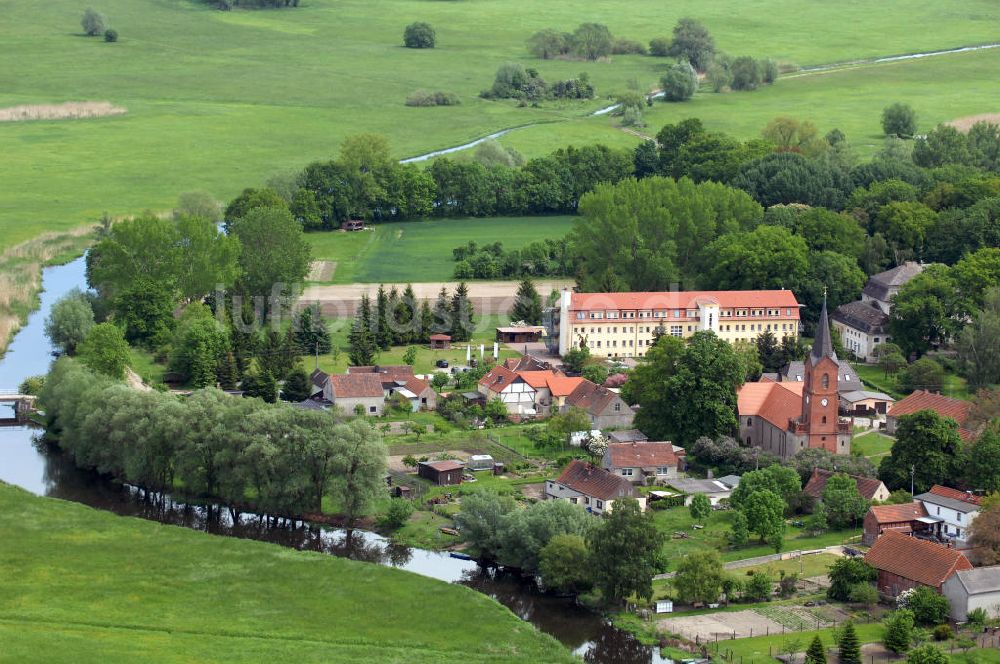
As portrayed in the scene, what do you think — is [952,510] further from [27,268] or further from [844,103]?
[844,103]

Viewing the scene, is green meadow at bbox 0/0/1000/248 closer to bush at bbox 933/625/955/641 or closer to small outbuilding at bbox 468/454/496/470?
small outbuilding at bbox 468/454/496/470

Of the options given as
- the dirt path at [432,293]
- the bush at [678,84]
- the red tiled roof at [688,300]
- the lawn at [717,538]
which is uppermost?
the bush at [678,84]

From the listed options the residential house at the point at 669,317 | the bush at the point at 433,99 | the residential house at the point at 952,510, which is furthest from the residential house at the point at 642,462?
the bush at the point at 433,99

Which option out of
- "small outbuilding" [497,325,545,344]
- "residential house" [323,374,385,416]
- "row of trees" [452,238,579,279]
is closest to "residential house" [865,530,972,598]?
"residential house" [323,374,385,416]

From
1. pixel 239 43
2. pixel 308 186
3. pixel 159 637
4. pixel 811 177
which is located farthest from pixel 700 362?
pixel 239 43

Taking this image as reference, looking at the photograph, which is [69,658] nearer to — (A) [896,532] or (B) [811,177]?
(A) [896,532]

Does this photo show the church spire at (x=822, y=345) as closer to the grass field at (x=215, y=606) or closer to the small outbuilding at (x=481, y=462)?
the small outbuilding at (x=481, y=462)
